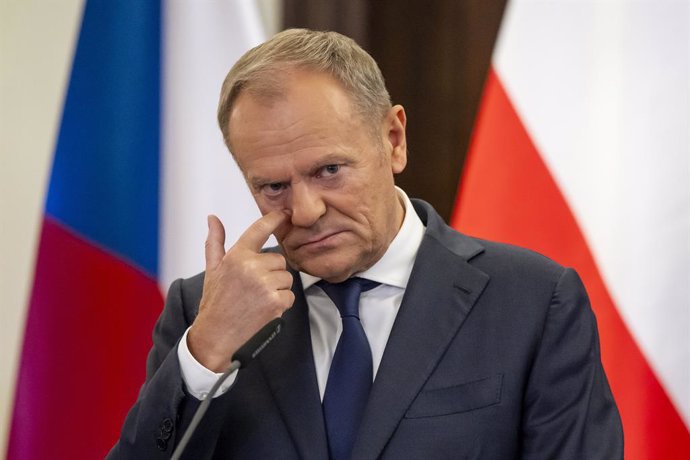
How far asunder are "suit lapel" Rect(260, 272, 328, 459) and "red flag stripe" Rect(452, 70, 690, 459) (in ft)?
2.29

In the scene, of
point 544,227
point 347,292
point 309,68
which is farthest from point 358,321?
point 544,227

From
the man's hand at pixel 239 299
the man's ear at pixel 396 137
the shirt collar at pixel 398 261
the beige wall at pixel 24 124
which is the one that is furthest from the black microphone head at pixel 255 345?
the beige wall at pixel 24 124

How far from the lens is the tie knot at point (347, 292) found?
60.6 inches

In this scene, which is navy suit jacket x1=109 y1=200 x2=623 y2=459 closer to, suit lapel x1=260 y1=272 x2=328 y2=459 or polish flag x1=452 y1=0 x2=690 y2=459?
suit lapel x1=260 y1=272 x2=328 y2=459

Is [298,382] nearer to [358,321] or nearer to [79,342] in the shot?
[358,321]

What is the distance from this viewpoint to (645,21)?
6.64 ft

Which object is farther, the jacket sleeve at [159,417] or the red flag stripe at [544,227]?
the red flag stripe at [544,227]

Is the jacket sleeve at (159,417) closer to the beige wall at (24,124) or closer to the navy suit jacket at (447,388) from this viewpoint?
the navy suit jacket at (447,388)

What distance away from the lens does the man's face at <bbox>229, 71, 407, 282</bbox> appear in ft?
4.82

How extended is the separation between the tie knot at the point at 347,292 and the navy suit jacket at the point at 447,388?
56 mm

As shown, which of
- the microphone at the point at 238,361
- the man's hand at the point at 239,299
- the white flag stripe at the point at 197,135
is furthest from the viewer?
the white flag stripe at the point at 197,135

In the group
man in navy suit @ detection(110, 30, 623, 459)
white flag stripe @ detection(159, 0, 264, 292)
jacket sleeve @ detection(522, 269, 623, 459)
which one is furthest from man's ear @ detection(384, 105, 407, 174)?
white flag stripe @ detection(159, 0, 264, 292)

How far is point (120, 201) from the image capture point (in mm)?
2295

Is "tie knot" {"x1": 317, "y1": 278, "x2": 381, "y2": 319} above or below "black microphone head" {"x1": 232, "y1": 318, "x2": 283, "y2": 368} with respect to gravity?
below
